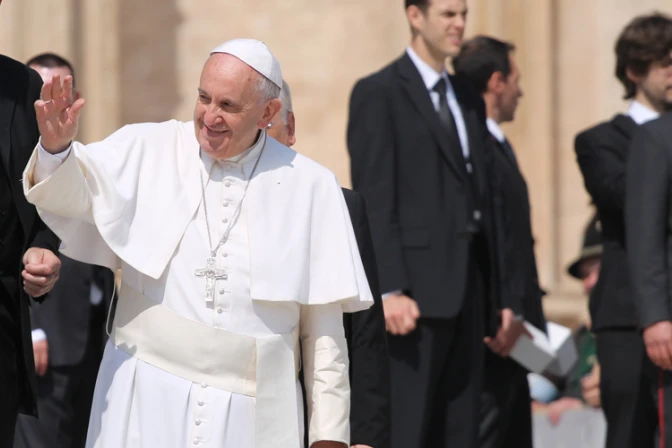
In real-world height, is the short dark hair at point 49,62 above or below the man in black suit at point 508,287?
above

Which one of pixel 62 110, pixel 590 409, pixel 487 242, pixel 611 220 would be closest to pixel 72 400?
pixel 487 242

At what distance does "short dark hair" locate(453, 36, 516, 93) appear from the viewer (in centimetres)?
813

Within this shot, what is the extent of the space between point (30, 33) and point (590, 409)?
12.3 feet

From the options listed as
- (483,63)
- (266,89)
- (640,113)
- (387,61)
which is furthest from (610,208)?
(387,61)

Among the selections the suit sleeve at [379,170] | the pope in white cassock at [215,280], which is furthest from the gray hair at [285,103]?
the suit sleeve at [379,170]

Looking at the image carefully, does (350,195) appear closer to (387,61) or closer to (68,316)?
(68,316)

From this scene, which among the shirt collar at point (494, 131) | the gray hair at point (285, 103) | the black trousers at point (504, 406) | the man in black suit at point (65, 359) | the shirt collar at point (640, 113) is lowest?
the black trousers at point (504, 406)

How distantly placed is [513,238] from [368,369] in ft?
8.66

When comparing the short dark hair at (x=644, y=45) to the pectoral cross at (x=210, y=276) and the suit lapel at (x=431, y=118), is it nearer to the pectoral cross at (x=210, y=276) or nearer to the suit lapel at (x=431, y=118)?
the suit lapel at (x=431, y=118)

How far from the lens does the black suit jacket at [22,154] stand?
189 inches

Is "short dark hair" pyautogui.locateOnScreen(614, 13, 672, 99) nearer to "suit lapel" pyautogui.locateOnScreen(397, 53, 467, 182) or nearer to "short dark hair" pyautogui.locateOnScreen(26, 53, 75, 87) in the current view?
"suit lapel" pyautogui.locateOnScreen(397, 53, 467, 182)

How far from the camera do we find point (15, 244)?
15.9ft

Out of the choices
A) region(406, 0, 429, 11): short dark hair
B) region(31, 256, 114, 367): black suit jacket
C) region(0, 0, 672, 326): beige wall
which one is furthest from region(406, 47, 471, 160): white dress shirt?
region(0, 0, 672, 326): beige wall

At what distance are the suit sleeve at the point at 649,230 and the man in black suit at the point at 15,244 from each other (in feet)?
8.21
